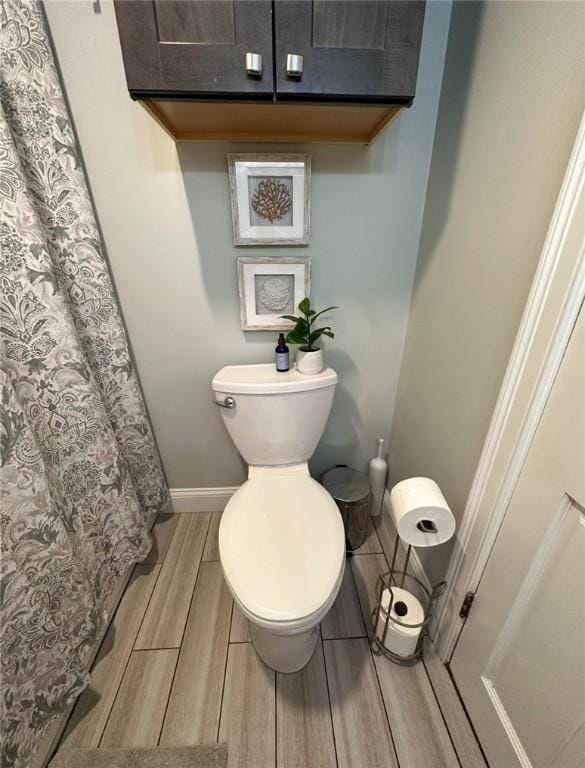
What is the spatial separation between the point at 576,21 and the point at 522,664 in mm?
1287

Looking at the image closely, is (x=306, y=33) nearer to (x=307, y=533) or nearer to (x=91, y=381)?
(x=91, y=381)

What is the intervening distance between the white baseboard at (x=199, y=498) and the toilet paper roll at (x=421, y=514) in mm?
934

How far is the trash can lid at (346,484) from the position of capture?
1.38 meters

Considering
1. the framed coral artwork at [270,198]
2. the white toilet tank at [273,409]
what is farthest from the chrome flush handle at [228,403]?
the framed coral artwork at [270,198]

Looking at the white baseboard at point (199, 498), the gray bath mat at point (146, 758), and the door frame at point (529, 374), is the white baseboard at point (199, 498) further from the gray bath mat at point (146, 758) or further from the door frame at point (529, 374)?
the door frame at point (529, 374)

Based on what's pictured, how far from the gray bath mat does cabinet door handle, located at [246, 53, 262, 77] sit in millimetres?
1662

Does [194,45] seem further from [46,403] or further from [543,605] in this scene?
[543,605]

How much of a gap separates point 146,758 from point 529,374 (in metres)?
1.38

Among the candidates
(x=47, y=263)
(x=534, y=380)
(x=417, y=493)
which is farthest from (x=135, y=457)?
(x=534, y=380)

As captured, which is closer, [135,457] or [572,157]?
[572,157]

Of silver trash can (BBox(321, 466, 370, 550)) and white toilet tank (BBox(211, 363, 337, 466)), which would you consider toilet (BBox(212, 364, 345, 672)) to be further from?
silver trash can (BBox(321, 466, 370, 550))

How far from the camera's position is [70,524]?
3.14 feet

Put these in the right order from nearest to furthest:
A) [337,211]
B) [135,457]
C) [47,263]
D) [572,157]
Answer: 1. [572,157]
2. [47,263]
3. [337,211]
4. [135,457]

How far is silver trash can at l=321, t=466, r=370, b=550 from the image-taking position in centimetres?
137
